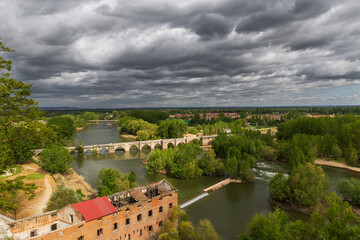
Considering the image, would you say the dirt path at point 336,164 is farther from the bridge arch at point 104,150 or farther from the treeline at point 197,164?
the bridge arch at point 104,150

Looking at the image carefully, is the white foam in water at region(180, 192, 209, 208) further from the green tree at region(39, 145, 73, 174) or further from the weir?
the green tree at region(39, 145, 73, 174)

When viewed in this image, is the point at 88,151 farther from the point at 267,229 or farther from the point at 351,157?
the point at 351,157

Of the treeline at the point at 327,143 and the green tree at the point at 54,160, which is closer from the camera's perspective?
the green tree at the point at 54,160

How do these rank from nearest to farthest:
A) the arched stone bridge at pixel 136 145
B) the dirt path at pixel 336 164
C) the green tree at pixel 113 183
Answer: the green tree at pixel 113 183
the dirt path at pixel 336 164
the arched stone bridge at pixel 136 145

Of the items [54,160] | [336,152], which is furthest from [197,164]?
[336,152]

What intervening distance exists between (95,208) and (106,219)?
5.02ft

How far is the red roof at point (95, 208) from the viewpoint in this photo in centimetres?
Answer: 2050

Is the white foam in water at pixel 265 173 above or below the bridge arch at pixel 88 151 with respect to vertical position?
below

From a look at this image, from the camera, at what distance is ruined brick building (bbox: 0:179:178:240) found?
63.2 feet

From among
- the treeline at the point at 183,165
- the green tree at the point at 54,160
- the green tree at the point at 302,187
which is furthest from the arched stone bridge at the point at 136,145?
the green tree at the point at 302,187

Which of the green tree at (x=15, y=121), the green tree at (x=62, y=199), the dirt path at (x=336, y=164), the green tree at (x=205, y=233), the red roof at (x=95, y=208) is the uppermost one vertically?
the green tree at (x=15, y=121)

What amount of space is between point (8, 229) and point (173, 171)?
3271 centimetres

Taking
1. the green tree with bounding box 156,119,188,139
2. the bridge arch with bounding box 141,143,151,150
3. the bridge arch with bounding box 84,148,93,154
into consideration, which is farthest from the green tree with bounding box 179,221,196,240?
the green tree with bounding box 156,119,188,139

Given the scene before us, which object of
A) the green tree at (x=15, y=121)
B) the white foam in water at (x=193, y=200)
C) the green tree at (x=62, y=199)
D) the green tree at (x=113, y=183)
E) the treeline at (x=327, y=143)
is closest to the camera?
the green tree at (x=15, y=121)
